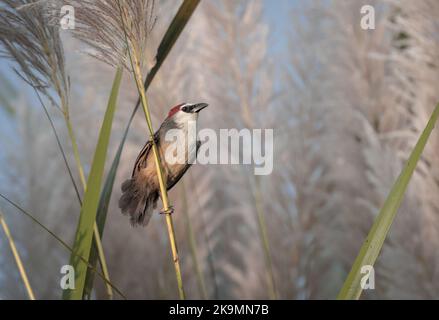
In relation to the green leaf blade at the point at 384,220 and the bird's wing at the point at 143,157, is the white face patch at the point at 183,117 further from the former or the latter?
the green leaf blade at the point at 384,220

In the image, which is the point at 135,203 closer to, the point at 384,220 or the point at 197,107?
the point at 197,107

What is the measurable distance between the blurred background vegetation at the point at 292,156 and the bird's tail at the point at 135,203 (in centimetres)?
74

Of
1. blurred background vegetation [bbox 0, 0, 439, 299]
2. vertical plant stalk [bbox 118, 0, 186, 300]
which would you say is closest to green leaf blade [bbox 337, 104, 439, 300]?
vertical plant stalk [bbox 118, 0, 186, 300]

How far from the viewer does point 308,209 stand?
1532 mm

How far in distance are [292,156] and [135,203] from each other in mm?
1038

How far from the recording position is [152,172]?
1.88 feet

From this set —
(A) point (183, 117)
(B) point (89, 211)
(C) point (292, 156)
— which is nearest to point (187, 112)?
(A) point (183, 117)

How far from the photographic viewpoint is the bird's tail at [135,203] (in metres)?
0.54

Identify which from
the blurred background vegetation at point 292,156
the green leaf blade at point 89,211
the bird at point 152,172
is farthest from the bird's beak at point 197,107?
the blurred background vegetation at point 292,156

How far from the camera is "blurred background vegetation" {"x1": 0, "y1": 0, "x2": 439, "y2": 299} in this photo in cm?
137

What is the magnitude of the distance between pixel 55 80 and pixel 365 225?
1.07m

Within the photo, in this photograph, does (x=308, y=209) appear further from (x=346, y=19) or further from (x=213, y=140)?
(x=213, y=140)

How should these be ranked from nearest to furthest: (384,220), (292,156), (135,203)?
(135,203) < (384,220) < (292,156)
